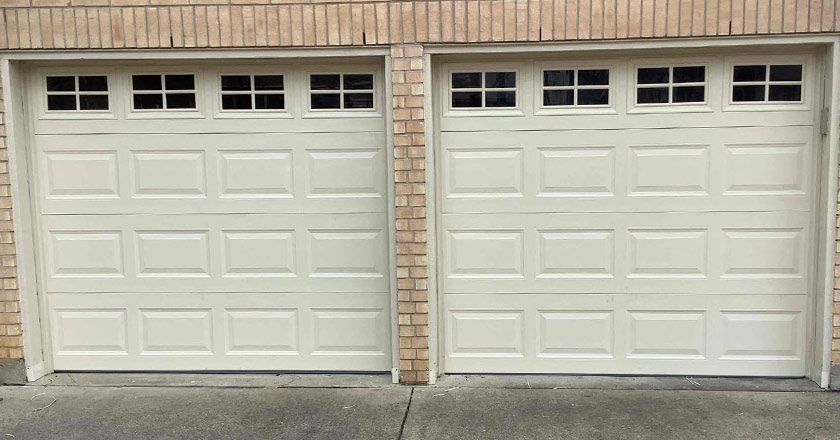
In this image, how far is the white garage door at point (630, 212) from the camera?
13.9 ft

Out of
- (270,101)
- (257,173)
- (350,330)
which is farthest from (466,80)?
(350,330)

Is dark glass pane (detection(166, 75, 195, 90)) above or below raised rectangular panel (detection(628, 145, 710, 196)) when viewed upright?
above

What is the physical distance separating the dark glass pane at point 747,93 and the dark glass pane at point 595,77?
83 centimetres

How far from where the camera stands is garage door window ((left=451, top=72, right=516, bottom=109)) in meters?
4.33

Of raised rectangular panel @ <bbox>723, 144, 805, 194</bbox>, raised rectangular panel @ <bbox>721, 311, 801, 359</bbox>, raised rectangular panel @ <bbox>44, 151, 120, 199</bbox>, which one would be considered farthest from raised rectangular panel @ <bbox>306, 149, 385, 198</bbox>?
raised rectangular panel @ <bbox>721, 311, 801, 359</bbox>

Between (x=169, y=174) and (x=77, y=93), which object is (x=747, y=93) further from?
(x=77, y=93)

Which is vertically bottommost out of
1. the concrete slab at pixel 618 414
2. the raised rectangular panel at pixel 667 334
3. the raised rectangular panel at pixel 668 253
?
the concrete slab at pixel 618 414

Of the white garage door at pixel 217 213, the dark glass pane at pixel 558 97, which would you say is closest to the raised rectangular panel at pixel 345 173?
the white garage door at pixel 217 213

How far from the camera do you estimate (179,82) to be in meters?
4.43

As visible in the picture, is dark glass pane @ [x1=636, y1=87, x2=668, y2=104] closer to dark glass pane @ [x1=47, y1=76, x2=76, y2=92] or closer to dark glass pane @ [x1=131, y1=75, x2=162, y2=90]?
dark glass pane @ [x1=131, y1=75, x2=162, y2=90]

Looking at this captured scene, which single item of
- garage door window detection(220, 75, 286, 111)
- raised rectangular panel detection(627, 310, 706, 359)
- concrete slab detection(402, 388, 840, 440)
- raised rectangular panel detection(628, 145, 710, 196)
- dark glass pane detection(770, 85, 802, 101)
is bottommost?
concrete slab detection(402, 388, 840, 440)

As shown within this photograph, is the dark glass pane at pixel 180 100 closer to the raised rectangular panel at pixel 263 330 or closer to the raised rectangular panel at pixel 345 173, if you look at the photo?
the raised rectangular panel at pixel 345 173

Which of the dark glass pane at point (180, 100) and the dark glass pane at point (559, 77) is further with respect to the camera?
the dark glass pane at point (180, 100)

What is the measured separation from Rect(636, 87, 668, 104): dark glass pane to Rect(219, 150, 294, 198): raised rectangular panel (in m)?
2.39
